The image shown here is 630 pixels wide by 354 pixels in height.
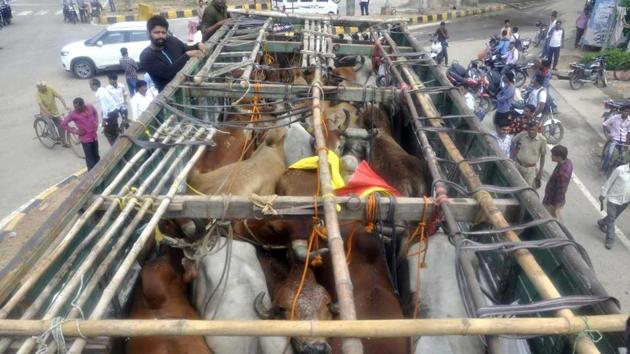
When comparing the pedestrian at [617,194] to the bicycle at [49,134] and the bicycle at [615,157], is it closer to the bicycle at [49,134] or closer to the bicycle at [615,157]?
the bicycle at [615,157]

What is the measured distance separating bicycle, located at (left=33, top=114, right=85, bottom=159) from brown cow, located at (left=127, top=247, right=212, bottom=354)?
7.02 meters

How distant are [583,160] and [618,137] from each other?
898 mm

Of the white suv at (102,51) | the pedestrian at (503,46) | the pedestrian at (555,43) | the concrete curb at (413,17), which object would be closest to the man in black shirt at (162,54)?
the white suv at (102,51)

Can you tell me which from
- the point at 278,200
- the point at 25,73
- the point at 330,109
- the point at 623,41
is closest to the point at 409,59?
the point at 330,109

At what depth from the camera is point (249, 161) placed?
14.4 ft

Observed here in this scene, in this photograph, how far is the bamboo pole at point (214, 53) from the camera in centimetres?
534

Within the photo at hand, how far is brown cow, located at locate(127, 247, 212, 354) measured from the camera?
2.82 m

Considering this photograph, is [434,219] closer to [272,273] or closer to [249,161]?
[272,273]

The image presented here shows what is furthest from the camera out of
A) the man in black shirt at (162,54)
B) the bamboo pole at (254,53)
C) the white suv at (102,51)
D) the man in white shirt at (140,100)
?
the white suv at (102,51)

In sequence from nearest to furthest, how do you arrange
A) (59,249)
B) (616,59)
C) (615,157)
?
(59,249) → (615,157) → (616,59)

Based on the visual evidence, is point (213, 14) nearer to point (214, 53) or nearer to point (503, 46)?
point (214, 53)

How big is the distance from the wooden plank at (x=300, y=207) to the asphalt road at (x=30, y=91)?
18.6 feet

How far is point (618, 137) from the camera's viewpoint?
8398 mm

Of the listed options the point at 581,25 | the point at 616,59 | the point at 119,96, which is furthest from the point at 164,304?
the point at 581,25
